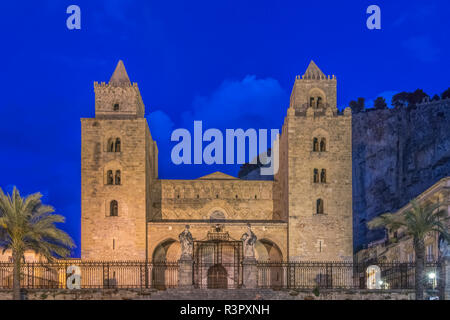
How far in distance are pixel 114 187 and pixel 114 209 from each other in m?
1.44

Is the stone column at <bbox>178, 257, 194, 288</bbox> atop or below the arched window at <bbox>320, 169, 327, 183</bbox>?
below

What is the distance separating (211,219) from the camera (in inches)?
1574

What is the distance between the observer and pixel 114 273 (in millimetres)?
35875

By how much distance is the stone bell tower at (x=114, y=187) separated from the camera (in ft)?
120

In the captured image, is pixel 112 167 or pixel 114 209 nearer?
pixel 114 209

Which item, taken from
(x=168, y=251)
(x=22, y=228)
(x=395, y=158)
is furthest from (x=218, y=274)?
(x=395, y=158)

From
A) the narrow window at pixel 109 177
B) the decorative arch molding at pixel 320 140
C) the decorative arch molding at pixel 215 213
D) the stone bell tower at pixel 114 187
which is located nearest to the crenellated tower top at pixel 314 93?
the decorative arch molding at pixel 320 140

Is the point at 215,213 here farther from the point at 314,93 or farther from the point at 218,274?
the point at 314,93

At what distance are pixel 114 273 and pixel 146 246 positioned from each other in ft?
8.65

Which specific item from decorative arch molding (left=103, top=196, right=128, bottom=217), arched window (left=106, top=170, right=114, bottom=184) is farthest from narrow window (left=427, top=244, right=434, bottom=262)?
arched window (left=106, top=170, right=114, bottom=184)

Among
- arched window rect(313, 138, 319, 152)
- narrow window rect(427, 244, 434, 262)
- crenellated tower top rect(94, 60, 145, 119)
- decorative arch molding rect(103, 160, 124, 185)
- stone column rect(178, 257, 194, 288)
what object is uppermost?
crenellated tower top rect(94, 60, 145, 119)

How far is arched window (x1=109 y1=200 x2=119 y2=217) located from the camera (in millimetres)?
37219

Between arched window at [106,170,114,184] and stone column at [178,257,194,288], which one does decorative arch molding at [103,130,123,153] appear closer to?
arched window at [106,170,114,184]
